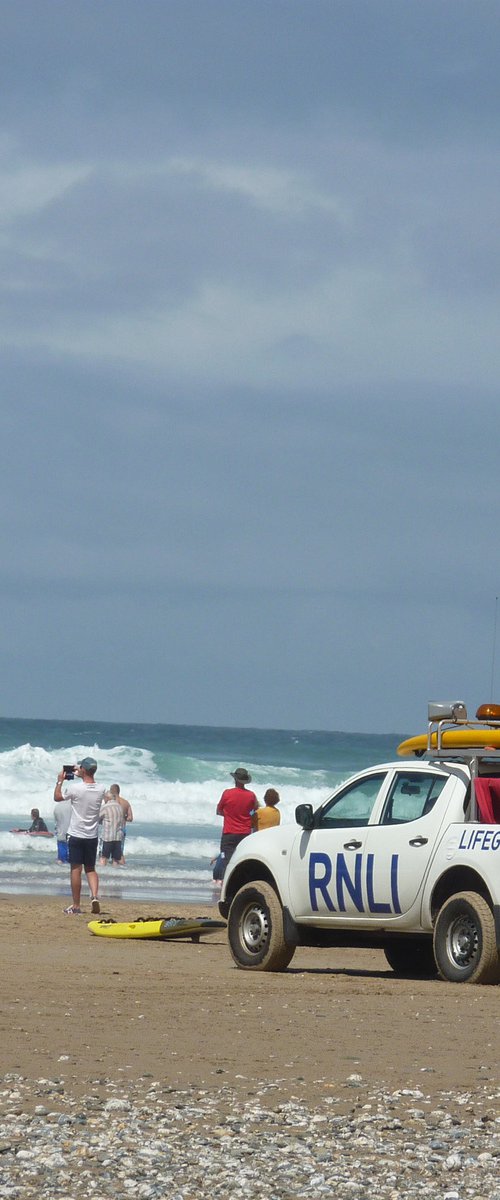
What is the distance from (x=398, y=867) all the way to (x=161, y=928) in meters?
4.24

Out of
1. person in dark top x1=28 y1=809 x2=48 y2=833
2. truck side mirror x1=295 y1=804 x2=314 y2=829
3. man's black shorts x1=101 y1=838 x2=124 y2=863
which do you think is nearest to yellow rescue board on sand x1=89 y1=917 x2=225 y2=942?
truck side mirror x1=295 y1=804 x2=314 y2=829

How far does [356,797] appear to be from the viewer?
1284cm

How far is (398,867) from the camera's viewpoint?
12.2 meters

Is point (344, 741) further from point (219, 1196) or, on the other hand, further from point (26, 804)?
point (219, 1196)

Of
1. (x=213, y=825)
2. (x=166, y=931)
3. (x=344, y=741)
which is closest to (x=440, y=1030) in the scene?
(x=166, y=931)

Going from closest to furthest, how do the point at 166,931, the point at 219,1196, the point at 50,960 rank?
the point at 219,1196 < the point at 50,960 < the point at 166,931

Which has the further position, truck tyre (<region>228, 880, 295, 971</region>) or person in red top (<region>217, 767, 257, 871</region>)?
person in red top (<region>217, 767, 257, 871</region>)

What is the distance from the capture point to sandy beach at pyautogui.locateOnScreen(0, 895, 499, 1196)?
7410mm

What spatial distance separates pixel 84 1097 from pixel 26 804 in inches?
1645

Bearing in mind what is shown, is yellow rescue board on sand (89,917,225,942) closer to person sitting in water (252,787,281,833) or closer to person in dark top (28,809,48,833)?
person sitting in water (252,787,281,833)

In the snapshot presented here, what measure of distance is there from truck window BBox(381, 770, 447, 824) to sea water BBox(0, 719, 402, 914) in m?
10.1

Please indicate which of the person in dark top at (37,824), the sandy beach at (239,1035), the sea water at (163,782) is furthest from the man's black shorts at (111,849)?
the sandy beach at (239,1035)

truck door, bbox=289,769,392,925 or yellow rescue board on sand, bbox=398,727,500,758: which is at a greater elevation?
yellow rescue board on sand, bbox=398,727,500,758

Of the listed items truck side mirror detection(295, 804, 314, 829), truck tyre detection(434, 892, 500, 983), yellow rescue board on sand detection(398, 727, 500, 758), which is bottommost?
truck tyre detection(434, 892, 500, 983)
